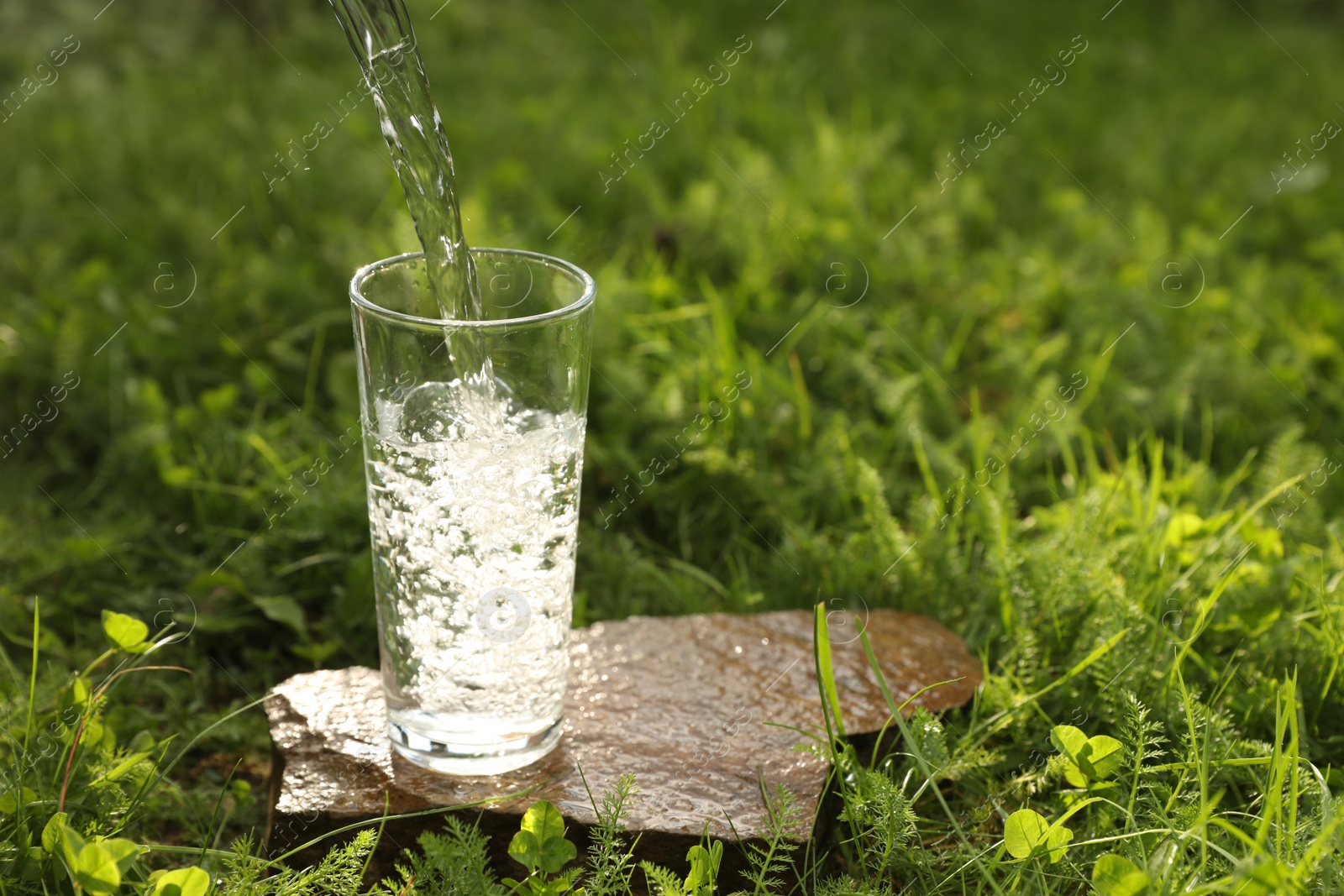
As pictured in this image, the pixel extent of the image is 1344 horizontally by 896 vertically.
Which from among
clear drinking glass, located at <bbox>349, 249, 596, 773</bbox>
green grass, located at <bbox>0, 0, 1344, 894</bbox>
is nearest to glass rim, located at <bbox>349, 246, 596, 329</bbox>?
clear drinking glass, located at <bbox>349, 249, 596, 773</bbox>

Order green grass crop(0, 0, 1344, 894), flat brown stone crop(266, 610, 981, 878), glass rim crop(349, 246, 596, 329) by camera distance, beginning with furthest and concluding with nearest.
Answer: green grass crop(0, 0, 1344, 894) → flat brown stone crop(266, 610, 981, 878) → glass rim crop(349, 246, 596, 329)

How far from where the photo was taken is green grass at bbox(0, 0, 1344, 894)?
2.00 metres

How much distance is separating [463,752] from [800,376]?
1501 mm

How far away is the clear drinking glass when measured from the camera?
1618 millimetres

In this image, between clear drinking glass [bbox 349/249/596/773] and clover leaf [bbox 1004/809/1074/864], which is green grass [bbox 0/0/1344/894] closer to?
clover leaf [bbox 1004/809/1074/864]

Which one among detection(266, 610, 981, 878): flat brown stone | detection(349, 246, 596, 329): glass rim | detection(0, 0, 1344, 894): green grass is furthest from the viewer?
detection(0, 0, 1344, 894): green grass

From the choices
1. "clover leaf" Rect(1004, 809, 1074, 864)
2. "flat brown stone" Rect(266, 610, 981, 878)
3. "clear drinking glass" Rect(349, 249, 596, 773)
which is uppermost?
"clear drinking glass" Rect(349, 249, 596, 773)

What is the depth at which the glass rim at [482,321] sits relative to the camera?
1.55m

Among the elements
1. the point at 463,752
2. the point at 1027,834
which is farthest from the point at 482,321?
the point at 1027,834

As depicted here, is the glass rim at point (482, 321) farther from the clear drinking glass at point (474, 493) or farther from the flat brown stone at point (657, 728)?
the flat brown stone at point (657, 728)

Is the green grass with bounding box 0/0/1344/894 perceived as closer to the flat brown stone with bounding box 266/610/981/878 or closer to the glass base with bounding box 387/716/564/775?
the flat brown stone with bounding box 266/610/981/878

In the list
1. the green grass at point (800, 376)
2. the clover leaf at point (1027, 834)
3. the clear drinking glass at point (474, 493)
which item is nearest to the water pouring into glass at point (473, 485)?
the clear drinking glass at point (474, 493)

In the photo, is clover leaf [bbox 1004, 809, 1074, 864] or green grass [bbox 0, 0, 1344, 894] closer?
clover leaf [bbox 1004, 809, 1074, 864]

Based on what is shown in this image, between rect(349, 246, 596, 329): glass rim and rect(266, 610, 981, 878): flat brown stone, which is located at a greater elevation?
rect(349, 246, 596, 329): glass rim
